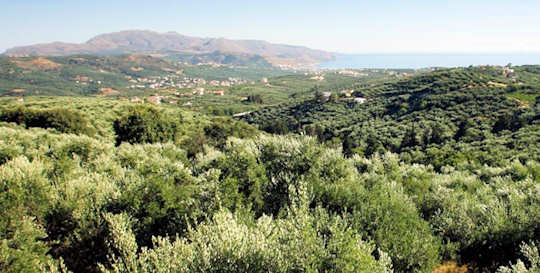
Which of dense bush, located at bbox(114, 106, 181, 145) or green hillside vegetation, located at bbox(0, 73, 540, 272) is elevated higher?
green hillside vegetation, located at bbox(0, 73, 540, 272)

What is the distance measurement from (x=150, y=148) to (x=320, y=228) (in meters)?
25.4

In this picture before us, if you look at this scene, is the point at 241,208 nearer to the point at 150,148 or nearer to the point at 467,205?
the point at 467,205

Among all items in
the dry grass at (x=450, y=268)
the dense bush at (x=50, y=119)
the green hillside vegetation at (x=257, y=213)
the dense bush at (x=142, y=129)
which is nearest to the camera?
the green hillside vegetation at (x=257, y=213)

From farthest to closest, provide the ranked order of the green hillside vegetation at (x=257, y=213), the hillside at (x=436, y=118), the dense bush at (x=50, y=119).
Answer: the hillside at (x=436, y=118)
the dense bush at (x=50, y=119)
the green hillside vegetation at (x=257, y=213)

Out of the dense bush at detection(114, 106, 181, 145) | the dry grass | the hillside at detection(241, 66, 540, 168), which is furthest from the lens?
the hillside at detection(241, 66, 540, 168)

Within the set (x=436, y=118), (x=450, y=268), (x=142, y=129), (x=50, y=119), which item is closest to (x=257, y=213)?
(x=450, y=268)

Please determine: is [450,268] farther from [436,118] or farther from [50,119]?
[436,118]

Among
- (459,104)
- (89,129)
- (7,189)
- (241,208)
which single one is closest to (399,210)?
(241,208)

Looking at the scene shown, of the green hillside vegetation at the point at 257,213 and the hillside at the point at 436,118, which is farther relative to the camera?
the hillside at the point at 436,118

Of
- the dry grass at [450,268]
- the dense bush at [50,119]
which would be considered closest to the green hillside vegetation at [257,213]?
the dry grass at [450,268]

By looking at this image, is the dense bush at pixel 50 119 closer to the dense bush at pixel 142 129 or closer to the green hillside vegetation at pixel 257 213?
the green hillside vegetation at pixel 257 213

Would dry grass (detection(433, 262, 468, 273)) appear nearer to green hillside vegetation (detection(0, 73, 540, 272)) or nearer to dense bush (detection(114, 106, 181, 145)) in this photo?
green hillside vegetation (detection(0, 73, 540, 272))

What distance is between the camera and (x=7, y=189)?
15336 millimetres

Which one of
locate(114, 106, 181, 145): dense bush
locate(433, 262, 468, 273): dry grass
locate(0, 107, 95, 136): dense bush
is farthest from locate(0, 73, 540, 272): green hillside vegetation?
locate(114, 106, 181, 145): dense bush
